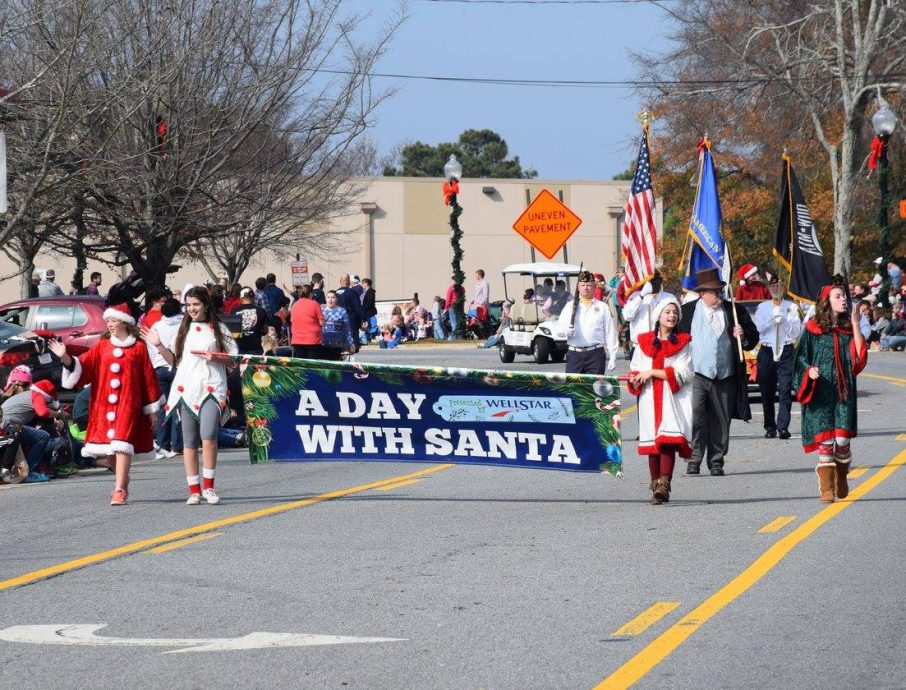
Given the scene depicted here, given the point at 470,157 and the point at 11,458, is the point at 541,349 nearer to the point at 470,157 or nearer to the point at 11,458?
the point at 11,458

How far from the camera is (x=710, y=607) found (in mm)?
8109

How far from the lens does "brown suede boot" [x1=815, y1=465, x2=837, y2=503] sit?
1223cm

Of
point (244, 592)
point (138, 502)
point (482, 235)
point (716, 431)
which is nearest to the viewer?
point (244, 592)

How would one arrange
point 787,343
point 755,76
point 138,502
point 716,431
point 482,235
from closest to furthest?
point 138,502
point 716,431
point 787,343
point 755,76
point 482,235

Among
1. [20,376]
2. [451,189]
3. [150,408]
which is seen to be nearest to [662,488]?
[150,408]

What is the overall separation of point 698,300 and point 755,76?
31826mm

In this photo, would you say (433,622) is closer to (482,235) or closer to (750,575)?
(750,575)

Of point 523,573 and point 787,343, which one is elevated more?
point 787,343

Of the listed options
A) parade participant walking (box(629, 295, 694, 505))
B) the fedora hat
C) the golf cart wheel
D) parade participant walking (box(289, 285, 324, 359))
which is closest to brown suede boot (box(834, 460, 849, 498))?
parade participant walking (box(629, 295, 694, 505))

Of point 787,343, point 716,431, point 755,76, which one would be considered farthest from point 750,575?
point 755,76

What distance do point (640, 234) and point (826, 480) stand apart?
8318 mm

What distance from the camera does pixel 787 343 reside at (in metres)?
18.2

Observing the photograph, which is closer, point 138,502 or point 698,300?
point 138,502

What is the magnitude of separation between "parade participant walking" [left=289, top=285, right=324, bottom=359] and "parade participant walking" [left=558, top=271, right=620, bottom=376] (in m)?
6.49
